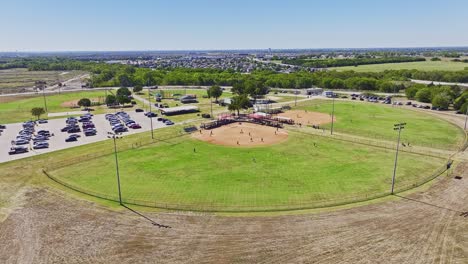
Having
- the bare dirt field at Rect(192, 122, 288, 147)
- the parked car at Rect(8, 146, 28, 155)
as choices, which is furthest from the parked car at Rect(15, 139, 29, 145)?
the bare dirt field at Rect(192, 122, 288, 147)

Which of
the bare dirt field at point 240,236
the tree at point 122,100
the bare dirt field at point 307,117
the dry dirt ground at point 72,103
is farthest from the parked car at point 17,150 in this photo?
the bare dirt field at point 307,117

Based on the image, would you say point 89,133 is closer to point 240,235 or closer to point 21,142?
point 21,142

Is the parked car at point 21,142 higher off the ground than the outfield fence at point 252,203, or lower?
higher

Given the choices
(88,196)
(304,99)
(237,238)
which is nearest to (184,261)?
(237,238)

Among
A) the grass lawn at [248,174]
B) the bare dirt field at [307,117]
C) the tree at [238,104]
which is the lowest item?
the grass lawn at [248,174]

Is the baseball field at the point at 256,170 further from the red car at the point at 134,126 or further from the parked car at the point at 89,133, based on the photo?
the parked car at the point at 89,133

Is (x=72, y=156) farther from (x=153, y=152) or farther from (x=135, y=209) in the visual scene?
(x=135, y=209)

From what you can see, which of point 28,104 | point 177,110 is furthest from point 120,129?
point 28,104
